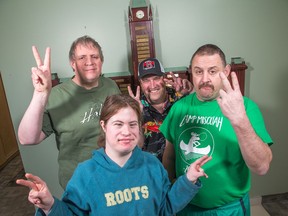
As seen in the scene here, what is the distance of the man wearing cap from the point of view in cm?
162

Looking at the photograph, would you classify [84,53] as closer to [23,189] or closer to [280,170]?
[280,170]

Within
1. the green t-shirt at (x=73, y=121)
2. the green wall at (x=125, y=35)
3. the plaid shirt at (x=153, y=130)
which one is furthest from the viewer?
the green wall at (x=125, y=35)

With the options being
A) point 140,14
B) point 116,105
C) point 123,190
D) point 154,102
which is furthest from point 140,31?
point 123,190

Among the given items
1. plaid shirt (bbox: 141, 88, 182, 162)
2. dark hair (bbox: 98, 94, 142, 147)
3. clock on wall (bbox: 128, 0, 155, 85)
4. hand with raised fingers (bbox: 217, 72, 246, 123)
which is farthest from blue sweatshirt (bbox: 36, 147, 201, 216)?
clock on wall (bbox: 128, 0, 155, 85)

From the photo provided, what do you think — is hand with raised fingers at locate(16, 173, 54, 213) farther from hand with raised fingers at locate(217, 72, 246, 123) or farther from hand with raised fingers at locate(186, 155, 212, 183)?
hand with raised fingers at locate(217, 72, 246, 123)

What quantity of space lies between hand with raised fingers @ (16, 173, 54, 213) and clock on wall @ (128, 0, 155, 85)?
140cm

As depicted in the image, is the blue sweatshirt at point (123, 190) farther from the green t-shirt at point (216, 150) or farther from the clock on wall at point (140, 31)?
the clock on wall at point (140, 31)

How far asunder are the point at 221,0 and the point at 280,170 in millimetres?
1828

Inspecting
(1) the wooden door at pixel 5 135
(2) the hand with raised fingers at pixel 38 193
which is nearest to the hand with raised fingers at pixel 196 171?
(2) the hand with raised fingers at pixel 38 193

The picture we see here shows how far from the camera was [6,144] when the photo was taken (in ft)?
13.6

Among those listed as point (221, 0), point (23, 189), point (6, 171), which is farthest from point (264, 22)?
point (6, 171)

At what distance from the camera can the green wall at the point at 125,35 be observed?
213cm

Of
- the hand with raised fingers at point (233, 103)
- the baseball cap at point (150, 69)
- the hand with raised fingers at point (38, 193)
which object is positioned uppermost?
the baseball cap at point (150, 69)

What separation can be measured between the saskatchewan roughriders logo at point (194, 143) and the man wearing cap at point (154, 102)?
0.31 metres
